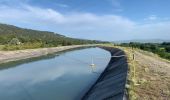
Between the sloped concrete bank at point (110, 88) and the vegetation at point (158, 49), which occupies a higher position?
the sloped concrete bank at point (110, 88)

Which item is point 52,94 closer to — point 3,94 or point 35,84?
point 3,94

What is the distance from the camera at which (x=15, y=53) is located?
245 ft

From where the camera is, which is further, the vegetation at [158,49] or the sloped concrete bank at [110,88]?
the vegetation at [158,49]

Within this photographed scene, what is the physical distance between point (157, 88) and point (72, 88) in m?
9.91

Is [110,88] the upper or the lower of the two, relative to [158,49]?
upper

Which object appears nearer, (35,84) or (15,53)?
(35,84)

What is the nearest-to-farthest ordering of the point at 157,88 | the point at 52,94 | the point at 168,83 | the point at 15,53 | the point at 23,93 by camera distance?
the point at 157,88
the point at 168,83
the point at 52,94
the point at 23,93
the point at 15,53

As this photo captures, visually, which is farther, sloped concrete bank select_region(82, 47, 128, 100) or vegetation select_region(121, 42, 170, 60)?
vegetation select_region(121, 42, 170, 60)

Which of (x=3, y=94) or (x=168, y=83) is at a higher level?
(x=168, y=83)

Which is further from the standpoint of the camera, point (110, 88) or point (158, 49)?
point (158, 49)

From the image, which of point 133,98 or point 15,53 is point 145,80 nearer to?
point 133,98

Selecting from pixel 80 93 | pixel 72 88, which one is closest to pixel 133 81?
pixel 80 93

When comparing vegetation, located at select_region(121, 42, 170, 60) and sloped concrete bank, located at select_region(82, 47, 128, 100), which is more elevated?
sloped concrete bank, located at select_region(82, 47, 128, 100)

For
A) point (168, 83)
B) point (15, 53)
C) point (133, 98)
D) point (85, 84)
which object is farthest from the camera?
point (15, 53)
